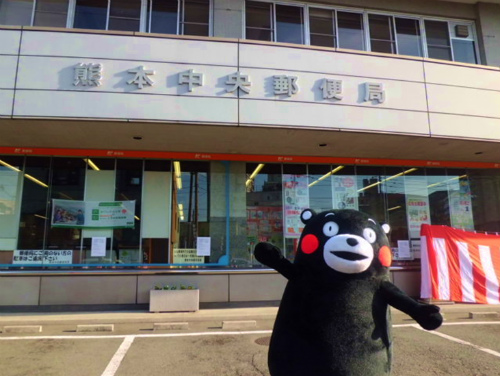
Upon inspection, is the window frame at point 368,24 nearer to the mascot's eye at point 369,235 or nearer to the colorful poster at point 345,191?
the colorful poster at point 345,191

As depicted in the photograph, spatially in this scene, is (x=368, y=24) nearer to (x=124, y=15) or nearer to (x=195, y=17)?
(x=195, y=17)

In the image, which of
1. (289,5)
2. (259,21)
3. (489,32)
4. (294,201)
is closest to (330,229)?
(294,201)

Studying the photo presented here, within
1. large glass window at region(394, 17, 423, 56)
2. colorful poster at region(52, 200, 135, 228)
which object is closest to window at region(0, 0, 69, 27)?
colorful poster at region(52, 200, 135, 228)

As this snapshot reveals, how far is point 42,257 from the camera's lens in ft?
32.2

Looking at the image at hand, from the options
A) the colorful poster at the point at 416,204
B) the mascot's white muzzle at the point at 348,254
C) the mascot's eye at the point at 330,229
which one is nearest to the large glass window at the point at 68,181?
the mascot's eye at the point at 330,229

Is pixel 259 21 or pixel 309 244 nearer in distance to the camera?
pixel 309 244

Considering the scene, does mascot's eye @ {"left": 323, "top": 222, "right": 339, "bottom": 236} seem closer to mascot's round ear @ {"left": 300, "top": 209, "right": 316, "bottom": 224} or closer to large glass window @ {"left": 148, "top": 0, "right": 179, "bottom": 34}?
mascot's round ear @ {"left": 300, "top": 209, "right": 316, "bottom": 224}

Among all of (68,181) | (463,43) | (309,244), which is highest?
(463,43)

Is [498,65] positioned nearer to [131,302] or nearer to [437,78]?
[437,78]

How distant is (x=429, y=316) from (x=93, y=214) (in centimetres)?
941

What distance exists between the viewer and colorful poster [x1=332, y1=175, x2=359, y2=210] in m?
11.2

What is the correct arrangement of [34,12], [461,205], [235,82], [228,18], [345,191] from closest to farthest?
[235,82], [34,12], [228,18], [345,191], [461,205]

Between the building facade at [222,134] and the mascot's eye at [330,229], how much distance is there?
5703 millimetres

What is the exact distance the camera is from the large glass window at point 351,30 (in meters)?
10.8
